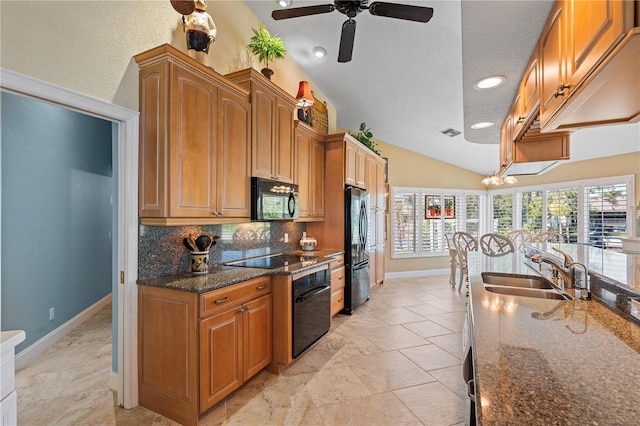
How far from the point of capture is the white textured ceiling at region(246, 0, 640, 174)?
1826 mm

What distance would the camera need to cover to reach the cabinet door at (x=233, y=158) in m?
2.37

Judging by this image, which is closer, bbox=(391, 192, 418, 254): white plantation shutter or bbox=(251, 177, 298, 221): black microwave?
bbox=(251, 177, 298, 221): black microwave

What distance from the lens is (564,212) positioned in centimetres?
557

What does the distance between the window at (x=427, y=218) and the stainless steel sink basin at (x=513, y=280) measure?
4.34 meters

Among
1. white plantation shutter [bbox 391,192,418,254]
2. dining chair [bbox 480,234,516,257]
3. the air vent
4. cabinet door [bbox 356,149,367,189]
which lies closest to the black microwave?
cabinet door [bbox 356,149,367,189]

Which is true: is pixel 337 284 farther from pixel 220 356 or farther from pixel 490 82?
pixel 490 82


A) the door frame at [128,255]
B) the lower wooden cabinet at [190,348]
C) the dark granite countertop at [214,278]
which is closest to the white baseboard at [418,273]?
the dark granite countertop at [214,278]

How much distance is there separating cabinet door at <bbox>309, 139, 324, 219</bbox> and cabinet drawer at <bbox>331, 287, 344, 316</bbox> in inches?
40.2

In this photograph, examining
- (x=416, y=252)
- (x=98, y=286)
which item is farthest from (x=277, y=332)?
(x=416, y=252)

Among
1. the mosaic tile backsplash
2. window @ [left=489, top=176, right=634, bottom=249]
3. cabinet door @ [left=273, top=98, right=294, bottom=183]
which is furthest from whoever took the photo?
window @ [left=489, top=176, right=634, bottom=249]

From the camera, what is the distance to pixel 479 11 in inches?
65.9

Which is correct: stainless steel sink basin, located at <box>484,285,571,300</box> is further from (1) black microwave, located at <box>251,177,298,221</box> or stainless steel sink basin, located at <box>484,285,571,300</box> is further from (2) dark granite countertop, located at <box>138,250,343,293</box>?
(1) black microwave, located at <box>251,177,298,221</box>

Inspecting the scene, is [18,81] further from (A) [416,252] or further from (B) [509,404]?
(A) [416,252]

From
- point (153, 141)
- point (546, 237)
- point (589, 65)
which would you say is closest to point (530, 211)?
point (546, 237)
